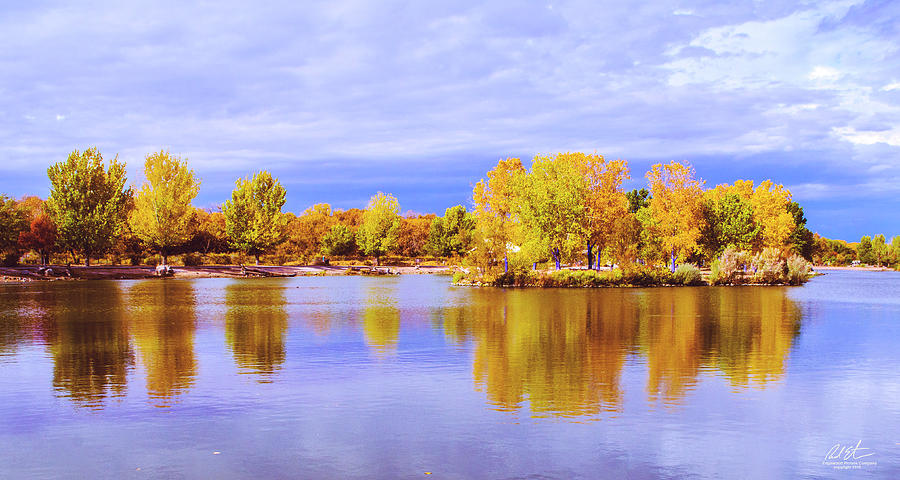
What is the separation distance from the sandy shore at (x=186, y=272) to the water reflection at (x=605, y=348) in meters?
56.0

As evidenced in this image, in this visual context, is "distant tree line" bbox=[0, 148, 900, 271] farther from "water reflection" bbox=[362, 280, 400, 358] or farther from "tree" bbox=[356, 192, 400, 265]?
"water reflection" bbox=[362, 280, 400, 358]

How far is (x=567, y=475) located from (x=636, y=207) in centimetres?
9429

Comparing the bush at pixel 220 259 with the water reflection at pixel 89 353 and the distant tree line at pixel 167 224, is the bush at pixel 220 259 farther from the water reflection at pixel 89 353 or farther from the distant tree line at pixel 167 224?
the water reflection at pixel 89 353

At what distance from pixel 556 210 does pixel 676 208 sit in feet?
54.5

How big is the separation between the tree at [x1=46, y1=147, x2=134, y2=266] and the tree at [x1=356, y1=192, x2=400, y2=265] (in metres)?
40.7

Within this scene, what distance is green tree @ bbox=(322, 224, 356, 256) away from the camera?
115 metres

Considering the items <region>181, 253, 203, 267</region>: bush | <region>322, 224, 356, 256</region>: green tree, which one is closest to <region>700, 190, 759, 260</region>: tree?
<region>322, 224, 356, 256</region>: green tree

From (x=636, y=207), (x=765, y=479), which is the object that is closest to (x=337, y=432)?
(x=765, y=479)

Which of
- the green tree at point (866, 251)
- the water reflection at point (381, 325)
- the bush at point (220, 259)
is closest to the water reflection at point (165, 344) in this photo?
the water reflection at point (381, 325)

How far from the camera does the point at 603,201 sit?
62594mm

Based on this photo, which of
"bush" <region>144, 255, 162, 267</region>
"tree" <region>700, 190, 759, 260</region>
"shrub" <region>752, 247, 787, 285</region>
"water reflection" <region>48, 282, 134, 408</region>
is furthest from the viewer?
"bush" <region>144, 255, 162, 267</region>

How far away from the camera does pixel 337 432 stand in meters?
10.3

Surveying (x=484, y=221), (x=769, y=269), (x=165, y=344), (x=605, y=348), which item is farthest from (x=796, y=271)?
(x=165, y=344)

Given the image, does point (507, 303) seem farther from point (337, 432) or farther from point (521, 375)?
point (337, 432)
